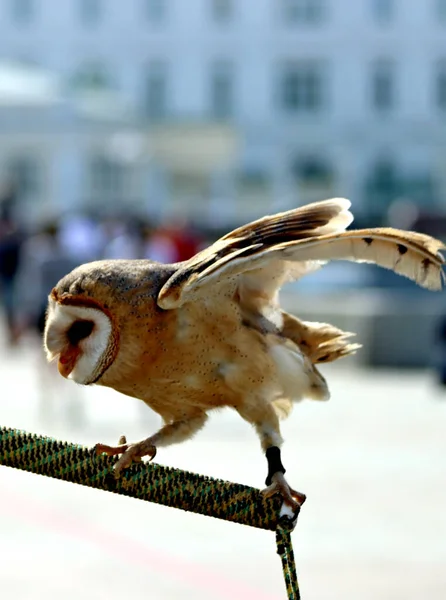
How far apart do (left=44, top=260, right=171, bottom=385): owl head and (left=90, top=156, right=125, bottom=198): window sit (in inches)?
1853

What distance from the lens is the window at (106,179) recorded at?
51.5 m

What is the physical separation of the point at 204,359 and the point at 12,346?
15.1 meters

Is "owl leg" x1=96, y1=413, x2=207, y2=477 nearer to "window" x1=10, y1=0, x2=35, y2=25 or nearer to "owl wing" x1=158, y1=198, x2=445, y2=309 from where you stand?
"owl wing" x1=158, y1=198, x2=445, y2=309

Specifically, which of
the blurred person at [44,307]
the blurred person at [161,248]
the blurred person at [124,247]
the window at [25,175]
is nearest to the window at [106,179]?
the window at [25,175]

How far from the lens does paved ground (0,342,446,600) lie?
744 centimetres

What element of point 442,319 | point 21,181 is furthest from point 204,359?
point 21,181

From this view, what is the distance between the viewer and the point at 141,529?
8586 mm

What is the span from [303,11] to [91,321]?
6361cm

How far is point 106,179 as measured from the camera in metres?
53.6

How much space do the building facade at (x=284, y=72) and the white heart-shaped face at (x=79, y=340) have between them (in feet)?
197

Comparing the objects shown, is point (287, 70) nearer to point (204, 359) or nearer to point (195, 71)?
point (195, 71)

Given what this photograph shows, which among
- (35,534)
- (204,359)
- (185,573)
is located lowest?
(204,359)

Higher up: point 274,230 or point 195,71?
point 195,71

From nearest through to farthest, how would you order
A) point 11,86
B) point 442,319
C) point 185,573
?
point 185,573
point 442,319
point 11,86
